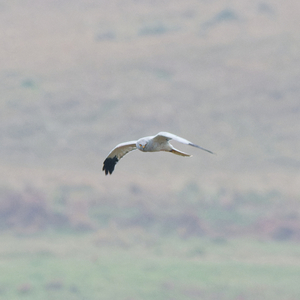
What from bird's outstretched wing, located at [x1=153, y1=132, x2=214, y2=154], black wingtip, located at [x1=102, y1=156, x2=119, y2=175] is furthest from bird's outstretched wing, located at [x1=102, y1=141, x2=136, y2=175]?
bird's outstretched wing, located at [x1=153, y1=132, x2=214, y2=154]

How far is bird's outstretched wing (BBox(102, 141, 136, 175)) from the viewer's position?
38281 millimetres

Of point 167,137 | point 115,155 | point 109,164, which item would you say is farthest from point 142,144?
point 109,164

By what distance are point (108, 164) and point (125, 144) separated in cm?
304

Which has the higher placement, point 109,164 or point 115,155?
point 115,155

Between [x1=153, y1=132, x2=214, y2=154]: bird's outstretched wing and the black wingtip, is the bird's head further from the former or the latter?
the black wingtip

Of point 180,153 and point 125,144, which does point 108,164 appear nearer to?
point 125,144

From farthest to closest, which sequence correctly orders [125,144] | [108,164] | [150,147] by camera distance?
[108,164] < [125,144] < [150,147]

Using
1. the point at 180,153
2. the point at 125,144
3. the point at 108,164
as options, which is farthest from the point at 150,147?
the point at 108,164

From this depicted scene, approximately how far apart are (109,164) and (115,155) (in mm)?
902

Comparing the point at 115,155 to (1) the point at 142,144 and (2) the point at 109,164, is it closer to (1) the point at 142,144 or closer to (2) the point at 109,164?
(2) the point at 109,164

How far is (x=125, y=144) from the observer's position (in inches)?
1481

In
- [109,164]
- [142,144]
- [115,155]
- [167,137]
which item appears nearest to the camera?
[167,137]

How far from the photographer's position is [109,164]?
40.0 m

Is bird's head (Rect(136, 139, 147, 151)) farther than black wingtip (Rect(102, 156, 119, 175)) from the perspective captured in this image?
No
